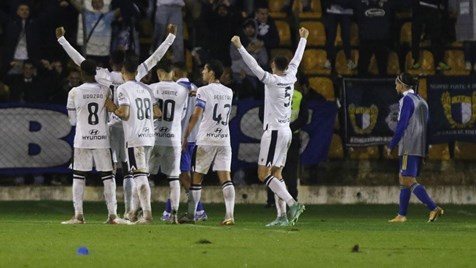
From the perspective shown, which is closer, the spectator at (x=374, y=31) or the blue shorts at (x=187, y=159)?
the blue shorts at (x=187, y=159)

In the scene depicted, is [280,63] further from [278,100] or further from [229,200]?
[229,200]

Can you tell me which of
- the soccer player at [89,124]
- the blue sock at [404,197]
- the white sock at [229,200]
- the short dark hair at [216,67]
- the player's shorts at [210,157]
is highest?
the short dark hair at [216,67]

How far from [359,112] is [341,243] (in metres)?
11.6

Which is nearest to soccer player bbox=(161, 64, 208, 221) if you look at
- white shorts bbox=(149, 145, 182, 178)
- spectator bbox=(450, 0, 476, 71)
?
white shorts bbox=(149, 145, 182, 178)

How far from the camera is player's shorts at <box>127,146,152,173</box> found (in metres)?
19.1

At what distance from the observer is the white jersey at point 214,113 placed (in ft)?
65.9

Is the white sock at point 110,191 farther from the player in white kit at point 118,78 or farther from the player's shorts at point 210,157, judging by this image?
the player's shorts at point 210,157

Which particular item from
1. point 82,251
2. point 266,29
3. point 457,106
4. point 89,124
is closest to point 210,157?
point 89,124

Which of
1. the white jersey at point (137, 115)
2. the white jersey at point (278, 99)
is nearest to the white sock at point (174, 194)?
the white jersey at point (137, 115)

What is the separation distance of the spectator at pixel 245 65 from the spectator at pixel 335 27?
139 cm

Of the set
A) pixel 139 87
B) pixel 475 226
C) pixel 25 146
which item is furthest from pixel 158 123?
pixel 25 146

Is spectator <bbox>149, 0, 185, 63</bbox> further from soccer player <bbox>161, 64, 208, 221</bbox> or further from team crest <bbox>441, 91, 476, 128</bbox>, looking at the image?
soccer player <bbox>161, 64, 208, 221</bbox>

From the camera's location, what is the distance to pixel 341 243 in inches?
643

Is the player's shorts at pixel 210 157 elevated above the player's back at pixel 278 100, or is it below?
below
